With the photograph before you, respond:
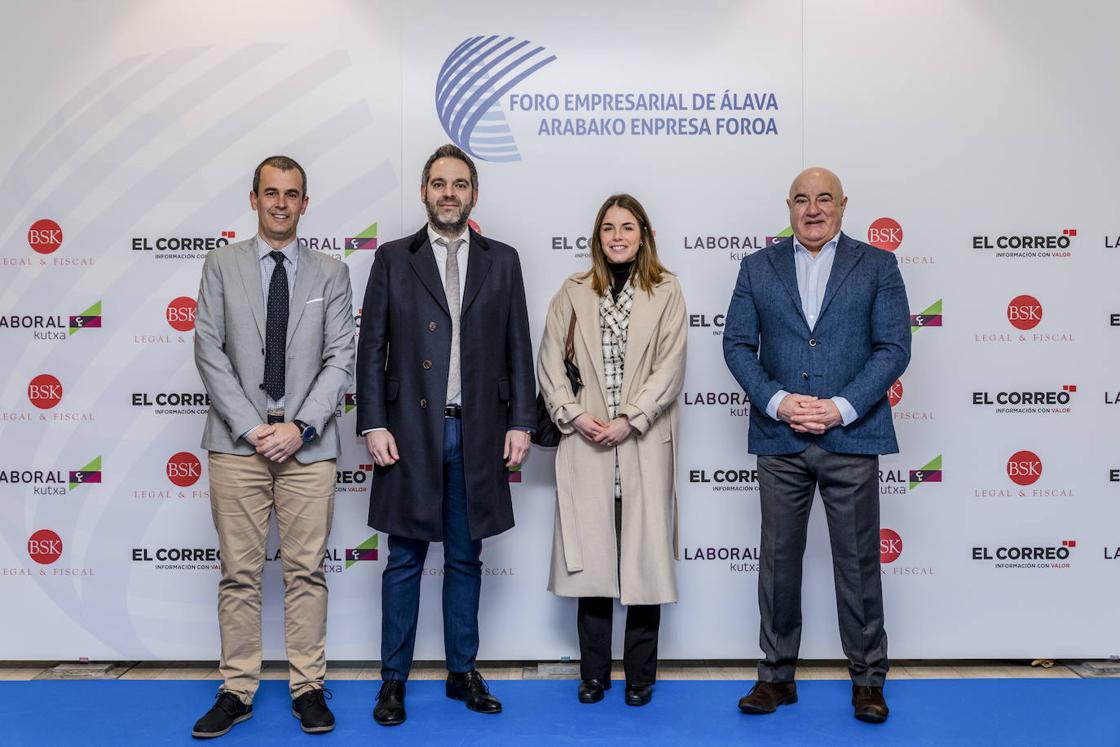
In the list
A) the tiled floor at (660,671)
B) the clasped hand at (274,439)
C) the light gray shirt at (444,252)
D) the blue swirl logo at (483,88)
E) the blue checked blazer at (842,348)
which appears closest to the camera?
the clasped hand at (274,439)

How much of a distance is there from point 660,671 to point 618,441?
117cm

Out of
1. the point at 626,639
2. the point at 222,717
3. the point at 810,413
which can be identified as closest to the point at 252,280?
the point at 222,717

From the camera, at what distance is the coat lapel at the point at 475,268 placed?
9.57 feet

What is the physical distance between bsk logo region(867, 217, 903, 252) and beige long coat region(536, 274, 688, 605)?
3.58 ft

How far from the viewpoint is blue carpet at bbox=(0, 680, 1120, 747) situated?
9.11 feet

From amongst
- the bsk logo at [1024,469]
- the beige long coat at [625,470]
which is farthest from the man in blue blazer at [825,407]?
the bsk logo at [1024,469]

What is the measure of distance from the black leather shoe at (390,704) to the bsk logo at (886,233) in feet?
8.53

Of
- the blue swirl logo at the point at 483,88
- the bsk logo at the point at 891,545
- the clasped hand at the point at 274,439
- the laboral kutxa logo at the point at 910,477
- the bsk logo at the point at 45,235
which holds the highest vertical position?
the blue swirl logo at the point at 483,88

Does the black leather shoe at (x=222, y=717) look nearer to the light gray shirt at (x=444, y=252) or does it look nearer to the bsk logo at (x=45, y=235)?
the light gray shirt at (x=444, y=252)

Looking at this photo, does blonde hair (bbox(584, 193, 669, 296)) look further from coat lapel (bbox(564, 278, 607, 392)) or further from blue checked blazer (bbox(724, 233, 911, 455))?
blue checked blazer (bbox(724, 233, 911, 455))

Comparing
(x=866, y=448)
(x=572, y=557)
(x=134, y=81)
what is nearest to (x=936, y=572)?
(x=866, y=448)

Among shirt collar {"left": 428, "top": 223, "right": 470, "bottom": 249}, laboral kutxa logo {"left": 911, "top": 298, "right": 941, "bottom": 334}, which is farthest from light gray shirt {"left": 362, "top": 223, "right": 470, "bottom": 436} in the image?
laboral kutxa logo {"left": 911, "top": 298, "right": 941, "bottom": 334}

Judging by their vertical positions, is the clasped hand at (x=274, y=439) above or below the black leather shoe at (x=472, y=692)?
above

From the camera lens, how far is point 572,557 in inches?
118
